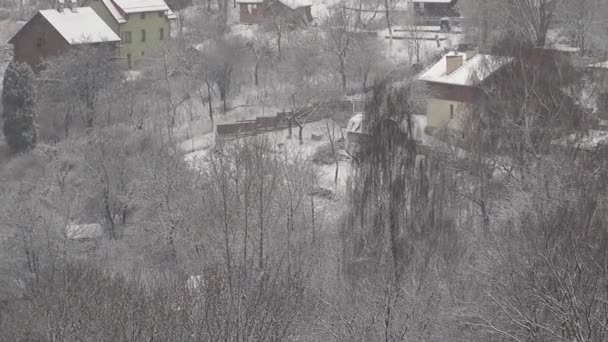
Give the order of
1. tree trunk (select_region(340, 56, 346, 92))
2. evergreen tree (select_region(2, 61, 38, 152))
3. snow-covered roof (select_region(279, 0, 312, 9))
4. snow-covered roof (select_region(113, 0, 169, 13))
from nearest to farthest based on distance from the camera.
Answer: evergreen tree (select_region(2, 61, 38, 152)) < tree trunk (select_region(340, 56, 346, 92)) < snow-covered roof (select_region(113, 0, 169, 13)) < snow-covered roof (select_region(279, 0, 312, 9))

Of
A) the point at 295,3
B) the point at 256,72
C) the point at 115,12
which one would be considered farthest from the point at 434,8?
the point at 115,12

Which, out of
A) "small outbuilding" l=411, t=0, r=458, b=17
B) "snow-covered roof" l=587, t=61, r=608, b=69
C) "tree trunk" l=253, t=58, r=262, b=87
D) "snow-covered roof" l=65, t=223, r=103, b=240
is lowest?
"snow-covered roof" l=65, t=223, r=103, b=240

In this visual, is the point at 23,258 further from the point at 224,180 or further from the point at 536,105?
the point at 536,105

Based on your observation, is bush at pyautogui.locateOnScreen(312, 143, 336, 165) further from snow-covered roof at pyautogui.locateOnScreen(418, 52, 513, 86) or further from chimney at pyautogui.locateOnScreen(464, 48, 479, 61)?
chimney at pyautogui.locateOnScreen(464, 48, 479, 61)

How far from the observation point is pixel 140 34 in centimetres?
4197

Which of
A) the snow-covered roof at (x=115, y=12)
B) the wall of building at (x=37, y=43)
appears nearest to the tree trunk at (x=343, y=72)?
the snow-covered roof at (x=115, y=12)

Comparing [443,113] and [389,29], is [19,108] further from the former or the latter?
[389,29]

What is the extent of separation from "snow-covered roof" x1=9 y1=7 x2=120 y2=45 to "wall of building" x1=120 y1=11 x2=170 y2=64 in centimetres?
139

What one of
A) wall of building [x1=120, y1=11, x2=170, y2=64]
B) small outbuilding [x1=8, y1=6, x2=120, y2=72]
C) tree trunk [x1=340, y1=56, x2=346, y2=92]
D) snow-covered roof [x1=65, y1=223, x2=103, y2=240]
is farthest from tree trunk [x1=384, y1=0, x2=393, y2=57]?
snow-covered roof [x1=65, y1=223, x2=103, y2=240]

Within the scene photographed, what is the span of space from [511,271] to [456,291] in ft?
7.67

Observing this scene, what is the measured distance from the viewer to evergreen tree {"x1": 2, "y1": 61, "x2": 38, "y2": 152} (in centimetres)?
3222

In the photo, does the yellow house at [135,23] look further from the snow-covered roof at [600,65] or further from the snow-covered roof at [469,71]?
the snow-covered roof at [600,65]

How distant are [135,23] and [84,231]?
1800 centimetres

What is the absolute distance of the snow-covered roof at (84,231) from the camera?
25.4 meters
